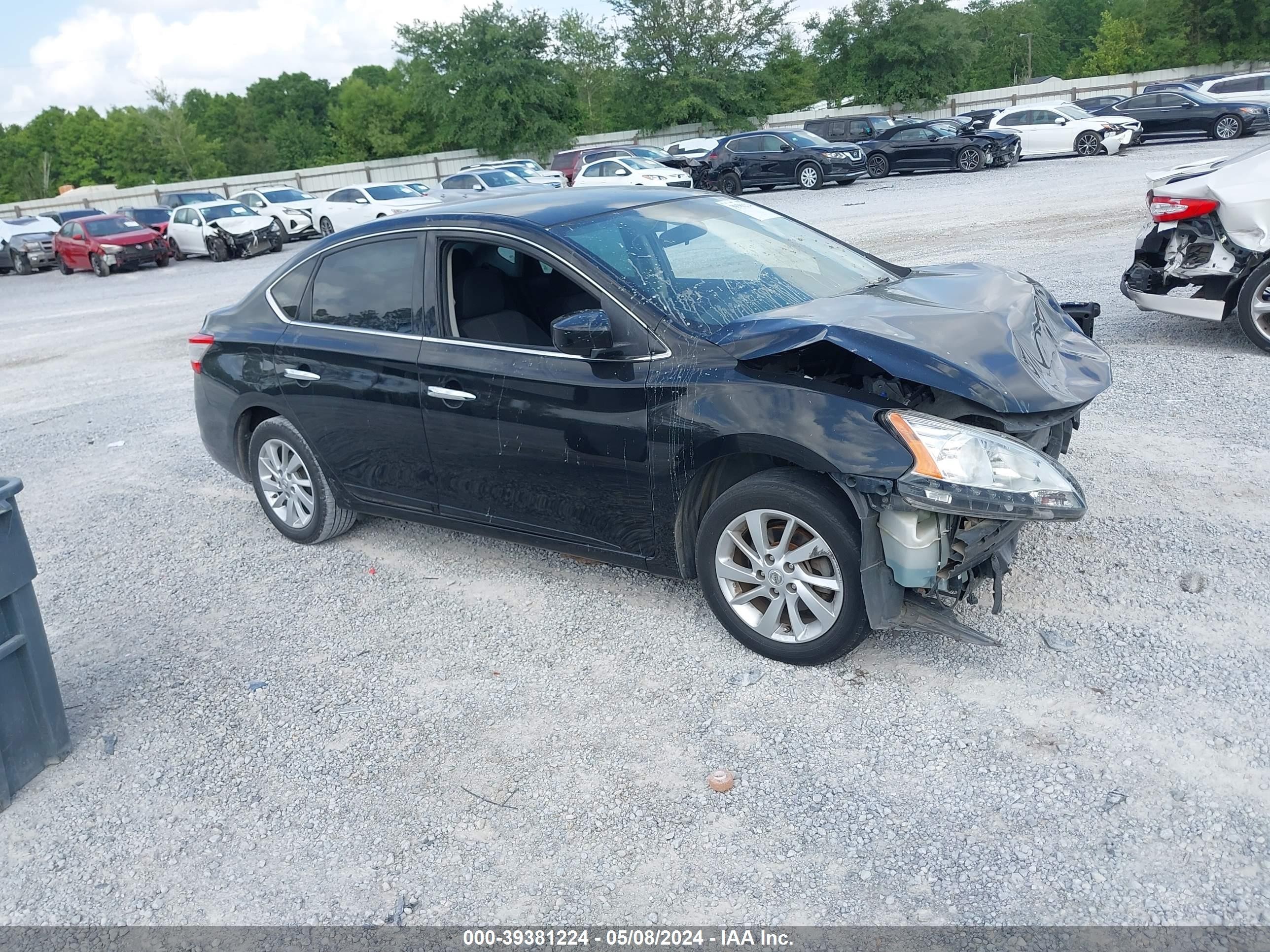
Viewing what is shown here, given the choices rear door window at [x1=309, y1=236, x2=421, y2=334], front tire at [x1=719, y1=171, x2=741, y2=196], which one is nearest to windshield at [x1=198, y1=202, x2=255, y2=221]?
front tire at [x1=719, y1=171, x2=741, y2=196]

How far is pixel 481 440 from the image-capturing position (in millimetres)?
4758

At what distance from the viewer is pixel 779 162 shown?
27.6m

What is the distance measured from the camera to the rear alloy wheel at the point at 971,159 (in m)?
26.6

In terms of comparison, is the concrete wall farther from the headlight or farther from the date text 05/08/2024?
the date text 05/08/2024

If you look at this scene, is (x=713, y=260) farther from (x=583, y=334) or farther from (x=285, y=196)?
(x=285, y=196)

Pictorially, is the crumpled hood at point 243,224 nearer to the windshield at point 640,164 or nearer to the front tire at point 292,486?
the windshield at point 640,164

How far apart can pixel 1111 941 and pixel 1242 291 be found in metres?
5.97

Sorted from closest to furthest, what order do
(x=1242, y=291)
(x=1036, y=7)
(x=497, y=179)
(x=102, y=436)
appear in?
1. (x=1242, y=291)
2. (x=102, y=436)
3. (x=497, y=179)
4. (x=1036, y=7)

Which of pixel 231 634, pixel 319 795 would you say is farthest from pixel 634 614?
pixel 231 634

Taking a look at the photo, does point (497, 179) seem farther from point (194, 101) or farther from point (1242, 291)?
point (194, 101)

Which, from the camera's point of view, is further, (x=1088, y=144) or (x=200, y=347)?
(x=1088, y=144)

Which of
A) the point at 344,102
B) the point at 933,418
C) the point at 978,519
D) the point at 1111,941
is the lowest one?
the point at 1111,941

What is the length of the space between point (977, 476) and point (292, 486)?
3.82 meters

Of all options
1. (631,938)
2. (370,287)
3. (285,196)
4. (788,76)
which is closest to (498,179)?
(285,196)
